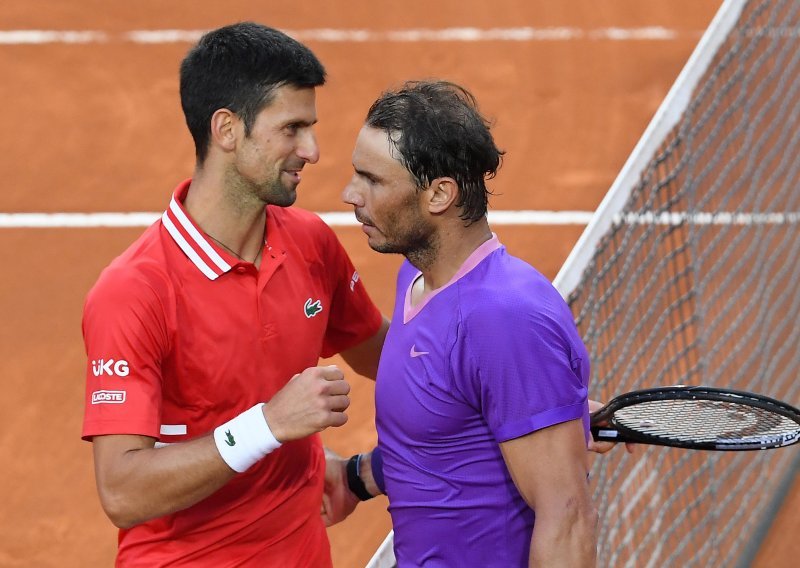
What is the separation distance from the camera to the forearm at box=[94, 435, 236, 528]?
3.15 meters

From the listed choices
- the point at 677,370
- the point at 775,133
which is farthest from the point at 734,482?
the point at 775,133

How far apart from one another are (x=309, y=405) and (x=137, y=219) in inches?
189

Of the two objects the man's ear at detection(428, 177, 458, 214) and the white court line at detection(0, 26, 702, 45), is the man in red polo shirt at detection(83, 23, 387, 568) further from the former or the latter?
the white court line at detection(0, 26, 702, 45)

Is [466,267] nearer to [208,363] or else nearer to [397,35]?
[208,363]

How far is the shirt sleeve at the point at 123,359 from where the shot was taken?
3262mm

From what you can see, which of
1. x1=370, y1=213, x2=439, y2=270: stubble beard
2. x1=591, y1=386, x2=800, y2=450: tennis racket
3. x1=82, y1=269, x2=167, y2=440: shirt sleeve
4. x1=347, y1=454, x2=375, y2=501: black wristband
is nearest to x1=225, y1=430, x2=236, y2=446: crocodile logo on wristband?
x1=82, y1=269, x2=167, y2=440: shirt sleeve

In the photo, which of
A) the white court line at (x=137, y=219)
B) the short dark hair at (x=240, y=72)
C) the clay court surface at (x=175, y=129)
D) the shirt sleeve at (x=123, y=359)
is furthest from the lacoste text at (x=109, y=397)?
the white court line at (x=137, y=219)

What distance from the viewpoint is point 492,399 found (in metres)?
2.82

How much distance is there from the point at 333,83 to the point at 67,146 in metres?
1.85

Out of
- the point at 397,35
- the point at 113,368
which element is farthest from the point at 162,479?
the point at 397,35

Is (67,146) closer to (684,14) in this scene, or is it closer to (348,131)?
(348,131)

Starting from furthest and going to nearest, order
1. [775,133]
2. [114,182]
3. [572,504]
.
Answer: [114,182], [775,133], [572,504]

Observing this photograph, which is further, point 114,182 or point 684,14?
point 684,14

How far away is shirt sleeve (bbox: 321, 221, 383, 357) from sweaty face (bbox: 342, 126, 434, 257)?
2.67 feet
